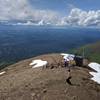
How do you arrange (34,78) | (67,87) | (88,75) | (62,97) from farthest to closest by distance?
(88,75) → (34,78) → (67,87) → (62,97)

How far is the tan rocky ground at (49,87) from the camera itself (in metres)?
20.6

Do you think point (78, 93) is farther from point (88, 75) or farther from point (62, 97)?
point (88, 75)

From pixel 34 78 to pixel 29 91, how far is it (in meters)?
3.31

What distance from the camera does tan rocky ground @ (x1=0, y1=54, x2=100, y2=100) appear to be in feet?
67.7

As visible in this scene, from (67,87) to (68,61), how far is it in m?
8.79

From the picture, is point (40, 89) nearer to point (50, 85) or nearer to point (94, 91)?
point (50, 85)

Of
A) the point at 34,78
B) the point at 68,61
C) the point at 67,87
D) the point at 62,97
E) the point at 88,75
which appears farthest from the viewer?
the point at 68,61

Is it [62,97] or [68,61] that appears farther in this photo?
[68,61]

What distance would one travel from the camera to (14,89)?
22.2 meters

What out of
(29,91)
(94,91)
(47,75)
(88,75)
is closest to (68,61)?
(88,75)

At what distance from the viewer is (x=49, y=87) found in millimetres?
21984

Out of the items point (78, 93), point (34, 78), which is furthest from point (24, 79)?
point (78, 93)

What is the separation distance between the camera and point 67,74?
83.2 ft

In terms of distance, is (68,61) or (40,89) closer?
(40,89)
